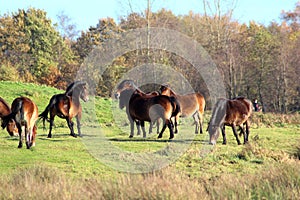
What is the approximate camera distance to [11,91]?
25.4 m

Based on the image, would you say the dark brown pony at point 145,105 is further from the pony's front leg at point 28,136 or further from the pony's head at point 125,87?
the pony's front leg at point 28,136

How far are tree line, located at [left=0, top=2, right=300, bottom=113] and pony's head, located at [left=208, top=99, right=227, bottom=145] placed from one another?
67.2ft

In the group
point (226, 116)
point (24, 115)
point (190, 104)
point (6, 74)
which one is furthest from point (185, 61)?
point (24, 115)

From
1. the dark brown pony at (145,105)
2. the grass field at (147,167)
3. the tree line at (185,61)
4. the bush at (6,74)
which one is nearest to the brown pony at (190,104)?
the grass field at (147,167)

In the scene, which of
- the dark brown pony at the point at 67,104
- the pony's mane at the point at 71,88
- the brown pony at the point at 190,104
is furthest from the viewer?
the brown pony at the point at 190,104

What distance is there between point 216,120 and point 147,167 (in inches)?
180

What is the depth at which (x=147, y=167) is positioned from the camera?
9.93 meters

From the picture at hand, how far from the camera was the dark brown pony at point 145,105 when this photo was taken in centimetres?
1392

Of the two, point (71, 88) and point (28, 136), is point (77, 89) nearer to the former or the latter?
point (71, 88)

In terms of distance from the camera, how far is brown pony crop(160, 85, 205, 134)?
16.5 m

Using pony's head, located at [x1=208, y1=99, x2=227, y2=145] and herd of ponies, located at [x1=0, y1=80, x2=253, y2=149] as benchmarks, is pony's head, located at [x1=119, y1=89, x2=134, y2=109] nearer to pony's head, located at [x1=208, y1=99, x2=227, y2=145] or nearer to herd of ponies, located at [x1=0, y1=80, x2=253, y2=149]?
herd of ponies, located at [x1=0, y1=80, x2=253, y2=149]

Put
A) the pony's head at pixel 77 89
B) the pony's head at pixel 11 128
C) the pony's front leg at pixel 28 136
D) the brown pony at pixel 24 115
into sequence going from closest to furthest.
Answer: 1. the brown pony at pixel 24 115
2. the pony's front leg at pixel 28 136
3. the pony's head at pixel 11 128
4. the pony's head at pixel 77 89

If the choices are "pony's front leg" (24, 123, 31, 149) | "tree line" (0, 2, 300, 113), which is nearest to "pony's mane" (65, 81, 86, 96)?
"pony's front leg" (24, 123, 31, 149)

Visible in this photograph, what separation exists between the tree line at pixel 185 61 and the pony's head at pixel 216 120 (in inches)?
806
